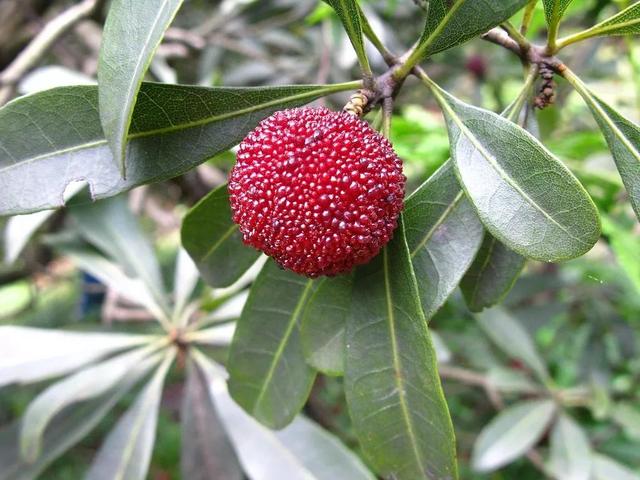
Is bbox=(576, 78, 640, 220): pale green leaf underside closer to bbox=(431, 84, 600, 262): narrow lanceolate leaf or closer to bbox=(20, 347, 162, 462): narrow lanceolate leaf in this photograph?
bbox=(431, 84, 600, 262): narrow lanceolate leaf

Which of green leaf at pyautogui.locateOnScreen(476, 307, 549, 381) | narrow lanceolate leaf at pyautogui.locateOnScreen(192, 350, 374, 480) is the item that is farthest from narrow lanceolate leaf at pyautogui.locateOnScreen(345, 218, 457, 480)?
green leaf at pyautogui.locateOnScreen(476, 307, 549, 381)

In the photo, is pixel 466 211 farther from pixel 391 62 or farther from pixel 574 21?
pixel 574 21

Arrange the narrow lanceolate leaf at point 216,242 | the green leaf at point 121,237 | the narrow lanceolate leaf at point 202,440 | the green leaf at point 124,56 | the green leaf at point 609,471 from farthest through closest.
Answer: the green leaf at point 609,471 → the green leaf at point 121,237 → the narrow lanceolate leaf at point 202,440 → the narrow lanceolate leaf at point 216,242 → the green leaf at point 124,56

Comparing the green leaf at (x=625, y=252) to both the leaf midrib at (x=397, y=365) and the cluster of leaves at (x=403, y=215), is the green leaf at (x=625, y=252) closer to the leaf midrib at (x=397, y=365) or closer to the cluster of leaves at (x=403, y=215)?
the cluster of leaves at (x=403, y=215)

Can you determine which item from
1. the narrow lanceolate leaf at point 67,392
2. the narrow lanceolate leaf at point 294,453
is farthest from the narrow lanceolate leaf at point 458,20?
the narrow lanceolate leaf at point 67,392

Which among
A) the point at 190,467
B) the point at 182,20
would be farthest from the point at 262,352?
the point at 182,20
